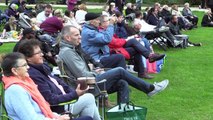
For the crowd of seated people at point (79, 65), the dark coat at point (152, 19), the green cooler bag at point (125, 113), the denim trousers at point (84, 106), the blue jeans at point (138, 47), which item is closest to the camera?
the crowd of seated people at point (79, 65)

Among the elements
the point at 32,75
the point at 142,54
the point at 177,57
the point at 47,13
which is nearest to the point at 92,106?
the point at 32,75

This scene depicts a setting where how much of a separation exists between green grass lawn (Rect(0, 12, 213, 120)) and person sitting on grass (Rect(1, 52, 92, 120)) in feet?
7.94

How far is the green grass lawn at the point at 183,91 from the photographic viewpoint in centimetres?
625

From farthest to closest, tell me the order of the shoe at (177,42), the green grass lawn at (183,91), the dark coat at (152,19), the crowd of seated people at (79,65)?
1. the dark coat at (152,19)
2. the shoe at (177,42)
3. the green grass lawn at (183,91)
4. the crowd of seated people at (79,65)

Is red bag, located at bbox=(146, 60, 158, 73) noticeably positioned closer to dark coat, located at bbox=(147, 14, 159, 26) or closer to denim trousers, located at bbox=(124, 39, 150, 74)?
denim trousers, located at bbox=(124, 39, 150, 74)

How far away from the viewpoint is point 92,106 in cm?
451

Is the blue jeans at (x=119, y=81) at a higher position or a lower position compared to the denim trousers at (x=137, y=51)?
higher

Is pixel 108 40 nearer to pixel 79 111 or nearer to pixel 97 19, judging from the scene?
pixel 97 19

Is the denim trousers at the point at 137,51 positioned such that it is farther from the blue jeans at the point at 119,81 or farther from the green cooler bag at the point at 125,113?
the green cooler bag at the point at 125,113

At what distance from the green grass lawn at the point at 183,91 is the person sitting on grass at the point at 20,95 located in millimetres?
2419

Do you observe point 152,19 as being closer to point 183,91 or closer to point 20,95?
point 183,91

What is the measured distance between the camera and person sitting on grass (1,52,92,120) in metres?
3.65

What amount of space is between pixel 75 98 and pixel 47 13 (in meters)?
9.43

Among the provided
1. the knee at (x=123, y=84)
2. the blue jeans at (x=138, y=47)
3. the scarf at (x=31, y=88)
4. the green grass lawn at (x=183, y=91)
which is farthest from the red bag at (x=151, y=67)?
the scarf at (x=31, y=88)
